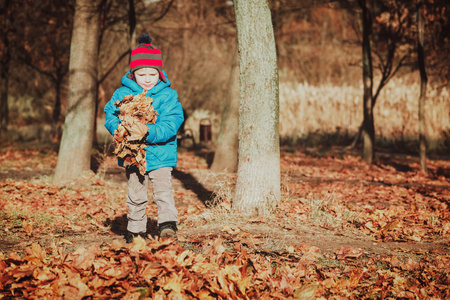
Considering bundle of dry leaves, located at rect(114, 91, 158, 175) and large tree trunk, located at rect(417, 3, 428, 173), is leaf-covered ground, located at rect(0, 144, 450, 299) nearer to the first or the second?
bundle of dry leaves, located at rect(114, 91, 158, 175)

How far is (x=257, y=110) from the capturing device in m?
5.16

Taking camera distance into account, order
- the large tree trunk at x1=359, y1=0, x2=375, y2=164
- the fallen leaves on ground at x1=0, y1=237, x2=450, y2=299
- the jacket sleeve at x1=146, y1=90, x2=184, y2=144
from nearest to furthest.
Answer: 1. the fallen leaves on ground at x1=0, y1=237, x2=450, y2=299
2. the jacket sleeve at x1=146, y1=90, x2=184, y2=144
3. the large tree trunk at x1=359, y1=0, x2=375, y2=164

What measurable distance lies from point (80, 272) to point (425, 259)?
10.5 ft

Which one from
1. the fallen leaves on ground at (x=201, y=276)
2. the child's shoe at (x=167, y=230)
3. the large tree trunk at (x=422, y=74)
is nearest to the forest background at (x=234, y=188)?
the fallen leaves on ground at (x=201, y=276)

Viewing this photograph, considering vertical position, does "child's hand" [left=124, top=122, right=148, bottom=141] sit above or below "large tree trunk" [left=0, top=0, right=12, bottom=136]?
below

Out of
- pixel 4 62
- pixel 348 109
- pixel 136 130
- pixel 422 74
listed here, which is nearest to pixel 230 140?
pixel 422 74

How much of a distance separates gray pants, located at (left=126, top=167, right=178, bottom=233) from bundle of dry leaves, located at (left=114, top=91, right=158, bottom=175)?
265 mm

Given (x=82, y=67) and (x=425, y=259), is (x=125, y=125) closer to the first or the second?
(x=425, y=259)

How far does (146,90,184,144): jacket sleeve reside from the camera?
378cm

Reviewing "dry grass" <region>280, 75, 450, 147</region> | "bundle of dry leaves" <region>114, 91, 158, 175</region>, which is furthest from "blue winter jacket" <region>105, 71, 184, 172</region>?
"dry grass" <region>280, 75, 450, 147</region>

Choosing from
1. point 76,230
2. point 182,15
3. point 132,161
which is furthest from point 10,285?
point 182,15

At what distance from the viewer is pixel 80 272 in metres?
3.12

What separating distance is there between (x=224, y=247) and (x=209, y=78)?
15150mm

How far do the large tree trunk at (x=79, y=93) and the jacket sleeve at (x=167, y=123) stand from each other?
444 centimetres
